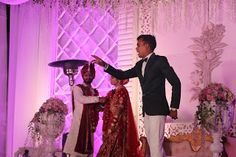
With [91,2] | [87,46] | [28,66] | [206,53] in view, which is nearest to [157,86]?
[206,53]

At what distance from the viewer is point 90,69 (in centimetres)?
393

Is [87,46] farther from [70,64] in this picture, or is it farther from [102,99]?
[102,99]

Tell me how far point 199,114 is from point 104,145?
2.54ft

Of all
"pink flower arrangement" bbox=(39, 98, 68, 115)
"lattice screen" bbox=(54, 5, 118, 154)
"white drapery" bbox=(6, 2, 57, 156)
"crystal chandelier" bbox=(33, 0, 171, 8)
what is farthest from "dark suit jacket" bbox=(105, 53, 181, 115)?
"white drapery" bbox=(6, 2, 57, 156)

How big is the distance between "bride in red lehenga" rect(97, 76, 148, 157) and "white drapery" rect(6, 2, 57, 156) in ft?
4.88

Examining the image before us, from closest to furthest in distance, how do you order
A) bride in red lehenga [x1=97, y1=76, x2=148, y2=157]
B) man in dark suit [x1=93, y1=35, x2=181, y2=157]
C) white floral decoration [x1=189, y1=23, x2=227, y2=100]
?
man in dark suit [x1=93, y1=35, x2=181, y2=157], bride in red lehenga [x1=97, y1=76, x2=148, y2=157], white floral decoration [x1=189, y1=23, x2=227, y2=100]

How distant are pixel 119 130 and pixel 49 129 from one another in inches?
29.5

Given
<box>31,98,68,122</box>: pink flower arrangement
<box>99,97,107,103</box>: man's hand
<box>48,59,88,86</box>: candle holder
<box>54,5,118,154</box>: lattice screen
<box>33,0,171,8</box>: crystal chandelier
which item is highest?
<box>33,0,171,8</box>: crystal chandelier

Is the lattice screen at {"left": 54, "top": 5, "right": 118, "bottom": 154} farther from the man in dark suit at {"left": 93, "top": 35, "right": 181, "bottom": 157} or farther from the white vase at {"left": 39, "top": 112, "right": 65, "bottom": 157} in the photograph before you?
the man in dark suit at {"left": 93, "top": 35, "right": 181, "bottom": 157}

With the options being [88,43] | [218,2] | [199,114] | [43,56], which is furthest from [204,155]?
[43,56]

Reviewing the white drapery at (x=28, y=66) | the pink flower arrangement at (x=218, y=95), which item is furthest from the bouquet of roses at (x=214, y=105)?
the white drapery at (x=28, y=66)

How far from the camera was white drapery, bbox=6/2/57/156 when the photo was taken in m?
5.14

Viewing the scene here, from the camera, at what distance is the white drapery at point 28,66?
514 centimetres

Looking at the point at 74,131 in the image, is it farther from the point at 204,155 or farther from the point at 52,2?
the point at 52,2
